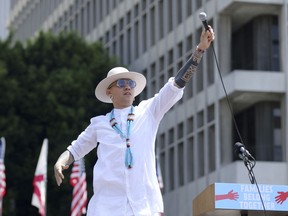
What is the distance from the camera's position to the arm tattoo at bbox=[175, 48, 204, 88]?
9882 mm

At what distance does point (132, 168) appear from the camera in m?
9.73

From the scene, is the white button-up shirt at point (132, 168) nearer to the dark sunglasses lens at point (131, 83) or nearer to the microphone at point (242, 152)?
the dark sunglasses lens at point (131, 83)

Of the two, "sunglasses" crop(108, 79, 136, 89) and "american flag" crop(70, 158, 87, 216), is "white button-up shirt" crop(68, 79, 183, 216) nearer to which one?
"sunglasses" crop(108, 79, 136, 89)

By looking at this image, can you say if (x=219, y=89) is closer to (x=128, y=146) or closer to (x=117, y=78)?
(x=117, y=78)

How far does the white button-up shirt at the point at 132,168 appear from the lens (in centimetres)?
963

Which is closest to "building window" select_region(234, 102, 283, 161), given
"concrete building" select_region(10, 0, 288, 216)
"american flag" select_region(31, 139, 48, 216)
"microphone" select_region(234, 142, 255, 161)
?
"concrete building" select_region(10, 0, 288, 216)

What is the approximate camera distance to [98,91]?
1052cm

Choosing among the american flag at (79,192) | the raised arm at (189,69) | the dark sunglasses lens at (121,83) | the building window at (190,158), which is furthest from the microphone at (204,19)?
the building window at (190,158)

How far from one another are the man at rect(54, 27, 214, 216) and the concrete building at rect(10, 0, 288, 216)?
113 ft

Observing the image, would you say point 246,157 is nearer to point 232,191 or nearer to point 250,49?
point 232,191

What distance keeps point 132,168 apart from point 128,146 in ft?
0.66

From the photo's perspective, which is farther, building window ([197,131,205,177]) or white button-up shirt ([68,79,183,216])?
building window ([197,131,205,177])

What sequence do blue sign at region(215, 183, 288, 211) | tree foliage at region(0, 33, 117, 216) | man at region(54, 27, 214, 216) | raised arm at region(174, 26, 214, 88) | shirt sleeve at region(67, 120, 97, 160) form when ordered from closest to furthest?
1. man at region(54, 27, 214, 216)
2. raised arm at region(174, 26, 214, 88)
3. shirt sleeve at region(67, 120, 97, 160)
4. blue sign at region(215, 183, 288, 211)
5. tree foliage at region(0, 33, 117, 216)

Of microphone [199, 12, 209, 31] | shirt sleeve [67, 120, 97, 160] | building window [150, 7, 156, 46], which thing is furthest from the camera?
building window [150, 7, 156, 46]
